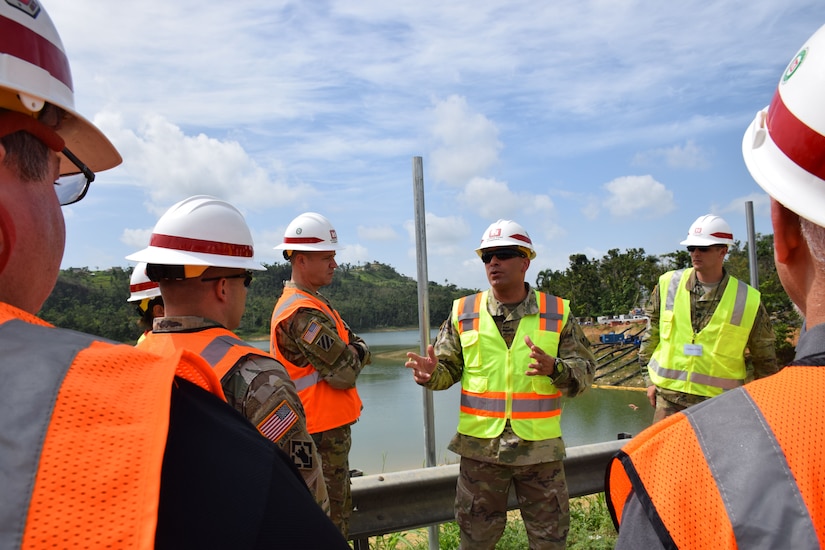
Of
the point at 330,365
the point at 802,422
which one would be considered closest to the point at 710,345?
the point at 330,365

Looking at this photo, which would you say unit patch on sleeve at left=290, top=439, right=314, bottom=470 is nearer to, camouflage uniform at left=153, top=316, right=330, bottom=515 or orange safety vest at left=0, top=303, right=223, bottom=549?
camouflage uniform at left=153, top=316, right=330, bottom=515

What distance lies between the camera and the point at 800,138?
1.11m

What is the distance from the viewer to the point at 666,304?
5.13m

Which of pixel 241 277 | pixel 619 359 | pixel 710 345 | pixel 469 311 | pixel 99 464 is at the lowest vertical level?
pixel 619 359

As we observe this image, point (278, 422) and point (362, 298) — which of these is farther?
point (362, 298)

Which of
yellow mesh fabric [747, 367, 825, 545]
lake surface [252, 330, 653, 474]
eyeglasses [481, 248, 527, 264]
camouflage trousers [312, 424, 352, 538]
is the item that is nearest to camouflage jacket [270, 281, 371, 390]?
lake surface [252, 330, 653, 474]

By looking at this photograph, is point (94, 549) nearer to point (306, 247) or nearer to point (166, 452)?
point (166, 452)

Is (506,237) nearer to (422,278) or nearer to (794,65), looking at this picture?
(422,278)

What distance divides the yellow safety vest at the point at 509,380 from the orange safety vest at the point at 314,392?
742 millimetres

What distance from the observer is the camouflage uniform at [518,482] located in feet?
11.6

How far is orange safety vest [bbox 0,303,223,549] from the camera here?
0.59m

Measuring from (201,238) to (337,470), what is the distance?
5.86 ft

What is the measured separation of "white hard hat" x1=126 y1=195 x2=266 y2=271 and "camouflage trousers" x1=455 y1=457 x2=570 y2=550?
6.48 ft

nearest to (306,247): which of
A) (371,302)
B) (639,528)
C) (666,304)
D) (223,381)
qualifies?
(223,381)
